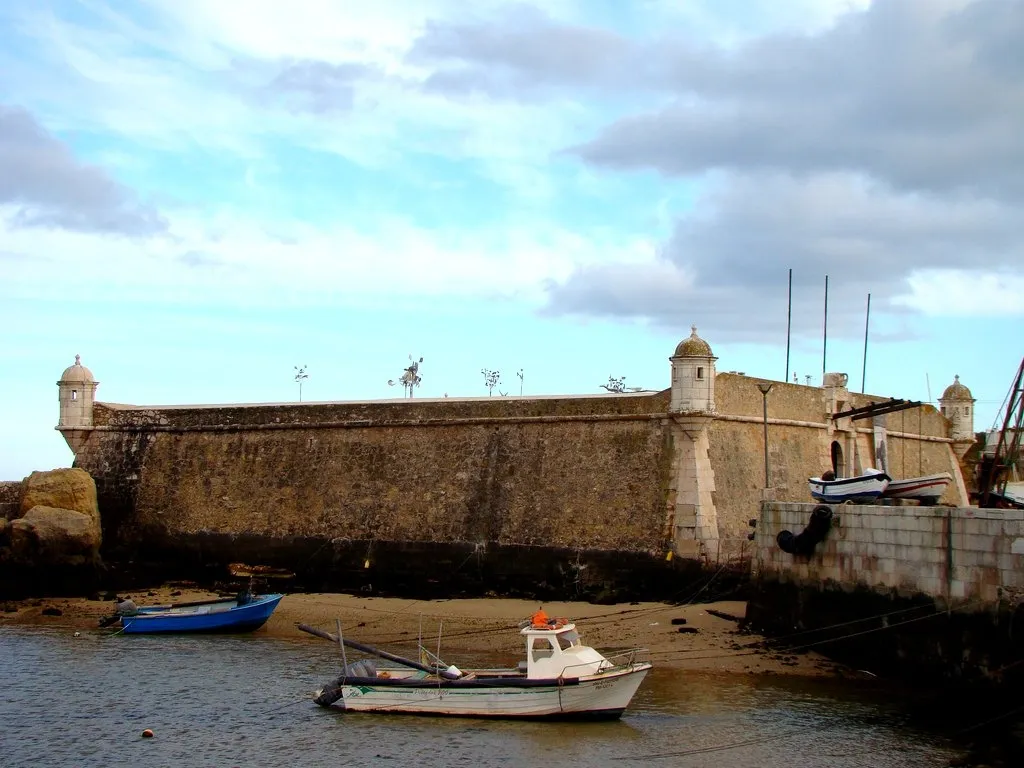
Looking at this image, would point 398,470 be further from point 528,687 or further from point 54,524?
point 528,687

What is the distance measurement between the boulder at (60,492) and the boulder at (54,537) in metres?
0.46

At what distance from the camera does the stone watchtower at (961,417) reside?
1797 inches

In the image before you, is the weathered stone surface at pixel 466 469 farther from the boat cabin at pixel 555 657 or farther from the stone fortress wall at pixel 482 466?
the boat cabin at pixel 555 657

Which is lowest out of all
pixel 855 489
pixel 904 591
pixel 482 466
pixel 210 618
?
pixel 210 618

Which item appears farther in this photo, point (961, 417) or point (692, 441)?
point (961, 417)

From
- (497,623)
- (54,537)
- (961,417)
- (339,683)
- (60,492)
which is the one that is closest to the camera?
(339,683)

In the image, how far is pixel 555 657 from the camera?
2236 centimetres

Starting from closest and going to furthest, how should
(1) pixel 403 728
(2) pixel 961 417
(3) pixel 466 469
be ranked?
A: 1. (1) pixel 403 728
2. (3) pixel 466 469
3. (2) pixel 961 417

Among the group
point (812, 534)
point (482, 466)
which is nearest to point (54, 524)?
point (482, 466)

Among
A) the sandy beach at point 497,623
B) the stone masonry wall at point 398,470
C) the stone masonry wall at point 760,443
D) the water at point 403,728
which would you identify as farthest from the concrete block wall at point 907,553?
the stone masonry wall at point 398,470

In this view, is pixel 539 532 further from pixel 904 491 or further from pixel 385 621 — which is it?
pixel 904 491

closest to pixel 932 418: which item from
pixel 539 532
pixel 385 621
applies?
pixel 539 532

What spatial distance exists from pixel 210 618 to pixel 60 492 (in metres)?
10.7

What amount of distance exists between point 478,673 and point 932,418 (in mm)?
26748
